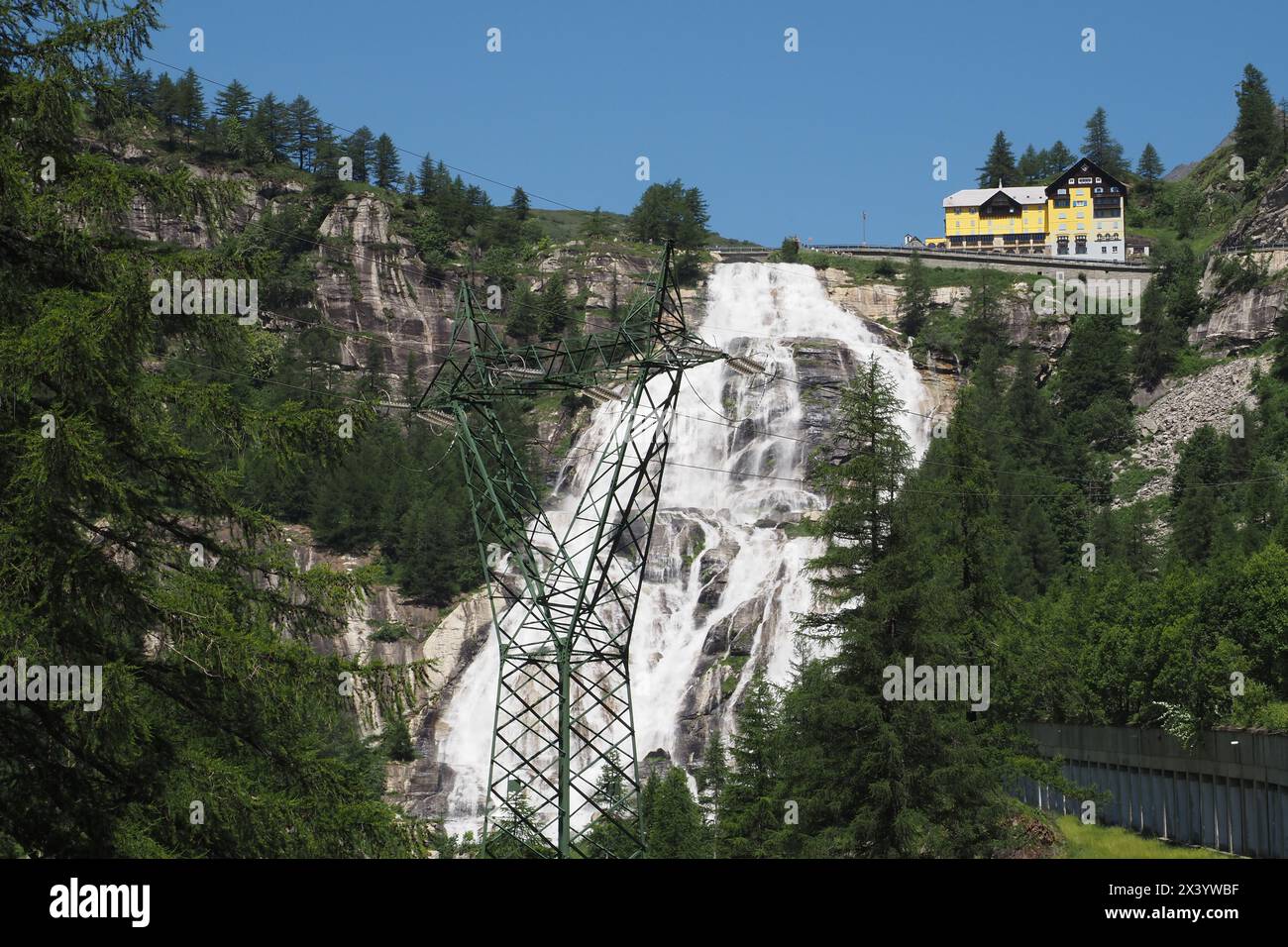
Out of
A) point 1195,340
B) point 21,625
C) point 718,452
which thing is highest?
point 1195,340

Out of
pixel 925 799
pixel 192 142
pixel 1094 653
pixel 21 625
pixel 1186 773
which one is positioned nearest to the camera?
pixel 21 625

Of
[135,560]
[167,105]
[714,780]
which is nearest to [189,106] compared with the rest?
[167,105]

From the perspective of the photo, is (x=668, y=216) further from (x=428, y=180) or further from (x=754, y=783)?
(x=754, y=783)

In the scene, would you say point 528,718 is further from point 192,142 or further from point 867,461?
point 192,142

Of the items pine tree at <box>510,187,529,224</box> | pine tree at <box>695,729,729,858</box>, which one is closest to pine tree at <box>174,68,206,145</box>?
pine tree at <box>510,187,529,224</box>

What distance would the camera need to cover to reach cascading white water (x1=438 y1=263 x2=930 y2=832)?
90.6m

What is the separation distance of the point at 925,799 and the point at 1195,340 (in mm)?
105972

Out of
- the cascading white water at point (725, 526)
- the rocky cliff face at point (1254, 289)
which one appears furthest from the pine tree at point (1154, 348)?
the cascading white water at point (725, 526)

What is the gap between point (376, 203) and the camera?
531 feet

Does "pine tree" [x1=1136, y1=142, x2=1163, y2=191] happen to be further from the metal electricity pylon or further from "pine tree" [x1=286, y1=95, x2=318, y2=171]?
the metal electricity pylon

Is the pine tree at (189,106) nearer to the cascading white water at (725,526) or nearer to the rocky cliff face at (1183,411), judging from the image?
the cascading white water at (725,526)

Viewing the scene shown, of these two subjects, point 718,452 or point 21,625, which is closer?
point 21,625

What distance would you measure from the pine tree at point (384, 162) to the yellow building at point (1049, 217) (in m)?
62.1
